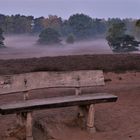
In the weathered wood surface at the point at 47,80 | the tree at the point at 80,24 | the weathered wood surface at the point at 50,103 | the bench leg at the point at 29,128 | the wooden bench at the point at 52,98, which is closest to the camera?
the weathered wood surface at the point at 50,103

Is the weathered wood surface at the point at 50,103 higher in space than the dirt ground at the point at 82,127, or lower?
higher

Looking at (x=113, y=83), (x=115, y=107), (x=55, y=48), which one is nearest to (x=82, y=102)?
(x=115, y=107)

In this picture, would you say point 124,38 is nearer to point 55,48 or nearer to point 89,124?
point 55,48

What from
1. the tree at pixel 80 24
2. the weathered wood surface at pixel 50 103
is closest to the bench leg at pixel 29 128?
the weathered wood surface at pixel 50 103

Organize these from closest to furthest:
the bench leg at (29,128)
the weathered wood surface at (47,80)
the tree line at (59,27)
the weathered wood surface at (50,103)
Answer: the weathered wood surface at (50,103) < the bench leg at (29,128) < the weathered wood surface at (47,80) < the tree line at (59,27)

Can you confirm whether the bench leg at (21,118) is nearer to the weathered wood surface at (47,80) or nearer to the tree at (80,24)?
the weathered wood surface at (47,80)

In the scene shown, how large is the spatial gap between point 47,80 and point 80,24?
34523 mm

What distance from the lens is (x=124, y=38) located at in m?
27.7

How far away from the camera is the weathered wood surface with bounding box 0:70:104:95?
777 cm

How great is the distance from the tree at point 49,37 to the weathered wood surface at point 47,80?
1100 inches

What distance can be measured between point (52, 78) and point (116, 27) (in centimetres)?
2140

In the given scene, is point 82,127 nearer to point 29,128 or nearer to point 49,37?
point 29,128

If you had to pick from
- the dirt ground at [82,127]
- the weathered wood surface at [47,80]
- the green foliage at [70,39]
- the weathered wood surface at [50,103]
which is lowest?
the green foliage at [70,39]

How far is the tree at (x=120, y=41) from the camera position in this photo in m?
27.8
